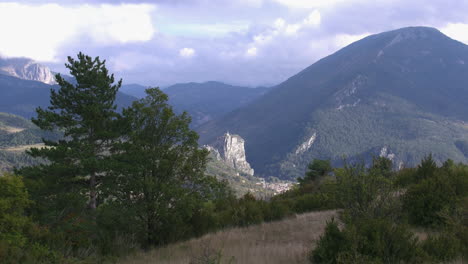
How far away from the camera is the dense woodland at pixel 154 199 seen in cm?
763

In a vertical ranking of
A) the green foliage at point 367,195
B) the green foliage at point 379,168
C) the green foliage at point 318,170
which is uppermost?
the green foliage at point 379,168

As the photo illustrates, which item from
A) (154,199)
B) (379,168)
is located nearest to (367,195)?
(379,168)

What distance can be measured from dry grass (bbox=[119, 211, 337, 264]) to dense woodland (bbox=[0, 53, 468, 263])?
97cm

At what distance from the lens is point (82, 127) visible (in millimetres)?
18656

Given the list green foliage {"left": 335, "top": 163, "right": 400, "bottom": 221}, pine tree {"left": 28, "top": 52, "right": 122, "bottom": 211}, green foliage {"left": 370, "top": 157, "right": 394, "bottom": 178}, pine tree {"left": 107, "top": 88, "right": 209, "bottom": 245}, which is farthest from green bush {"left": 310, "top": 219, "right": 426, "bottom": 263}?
pine tree {"left": 28, "top": 52, "right": 122, "bottom": 211}

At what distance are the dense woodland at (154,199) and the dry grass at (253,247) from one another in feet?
3.18

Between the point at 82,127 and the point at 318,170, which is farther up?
the point at 82,127

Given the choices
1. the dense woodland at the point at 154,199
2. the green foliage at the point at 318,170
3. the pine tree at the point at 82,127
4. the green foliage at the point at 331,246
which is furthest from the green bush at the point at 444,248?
the green foliage at the point at 318,170

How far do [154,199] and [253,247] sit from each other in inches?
194

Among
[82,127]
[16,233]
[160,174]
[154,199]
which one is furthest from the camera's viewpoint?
[82,127]

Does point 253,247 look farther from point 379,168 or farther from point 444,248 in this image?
point 444,248

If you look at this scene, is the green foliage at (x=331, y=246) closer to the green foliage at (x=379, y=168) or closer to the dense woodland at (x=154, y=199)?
the dense woodland at (x=154, y=199)

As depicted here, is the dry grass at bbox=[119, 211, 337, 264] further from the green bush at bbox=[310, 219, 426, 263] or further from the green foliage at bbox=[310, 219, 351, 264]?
the green bush at bbox=[310, 219, 426, 263]

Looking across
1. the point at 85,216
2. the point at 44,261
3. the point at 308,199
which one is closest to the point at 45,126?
the point at 85,216
